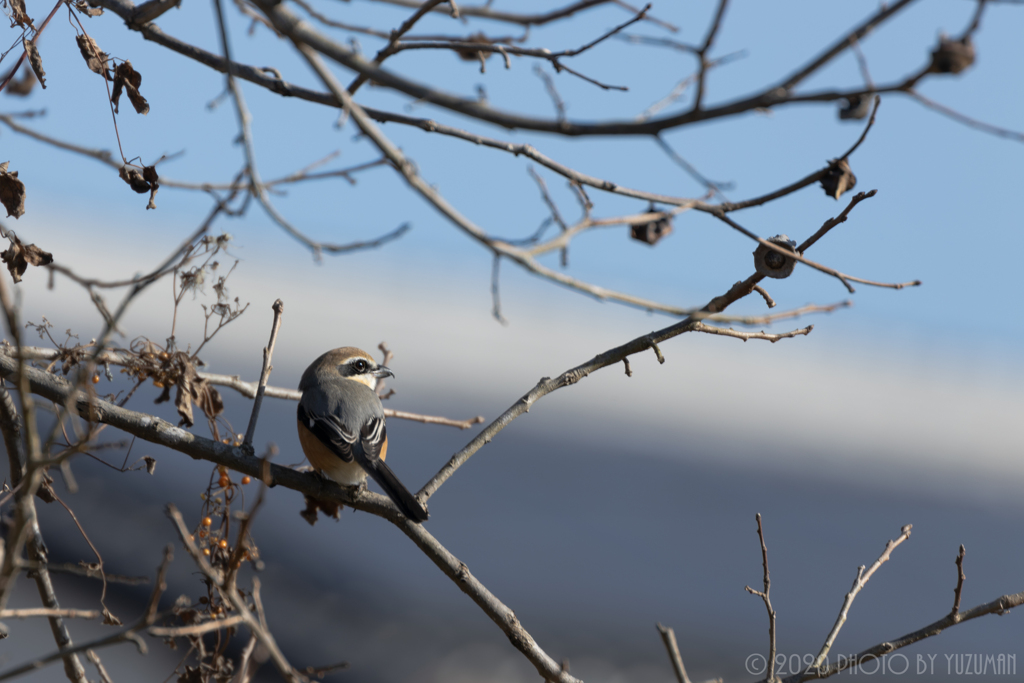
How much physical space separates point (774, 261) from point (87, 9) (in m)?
2.43

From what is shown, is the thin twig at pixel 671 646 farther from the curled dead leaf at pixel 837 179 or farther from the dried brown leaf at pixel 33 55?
the dried brown leaf at pixel 33 55

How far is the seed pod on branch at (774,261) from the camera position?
88.8 inches

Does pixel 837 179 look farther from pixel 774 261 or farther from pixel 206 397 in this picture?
pixel 206 397

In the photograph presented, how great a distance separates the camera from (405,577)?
29.2 ft

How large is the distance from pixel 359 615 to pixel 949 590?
709cm

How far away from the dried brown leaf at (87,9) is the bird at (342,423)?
6.45ft

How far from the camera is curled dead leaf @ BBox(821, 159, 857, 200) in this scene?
6.34ft

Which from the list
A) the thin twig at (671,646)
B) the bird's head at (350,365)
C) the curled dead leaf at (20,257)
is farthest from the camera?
the bird's head at (350,365)

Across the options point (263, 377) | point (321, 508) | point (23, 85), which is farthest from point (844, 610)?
point (23, 85)

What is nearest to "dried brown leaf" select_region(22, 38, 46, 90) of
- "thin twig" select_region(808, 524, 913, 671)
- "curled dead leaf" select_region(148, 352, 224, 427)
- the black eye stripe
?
"curled dead leaf" select_region(148, 352, 224, 427)

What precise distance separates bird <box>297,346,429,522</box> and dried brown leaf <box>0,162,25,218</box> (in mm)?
1668

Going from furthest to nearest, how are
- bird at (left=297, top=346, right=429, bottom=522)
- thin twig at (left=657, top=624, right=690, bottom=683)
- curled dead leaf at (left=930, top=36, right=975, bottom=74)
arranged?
bird at (left=297, top=346, right=429, bottom=522), thin twig at (left=657, top=624, right=690, bottom=683), curled dead leaf at (left=930, top=36, right=975, bottom=74)

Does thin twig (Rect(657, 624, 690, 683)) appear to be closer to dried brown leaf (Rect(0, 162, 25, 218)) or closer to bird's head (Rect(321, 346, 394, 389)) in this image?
dried brown leaf (Rect(0, 162, 25, 218))

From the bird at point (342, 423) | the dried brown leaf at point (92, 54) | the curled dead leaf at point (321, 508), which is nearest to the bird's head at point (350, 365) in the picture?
the bird at point (342, 423)
